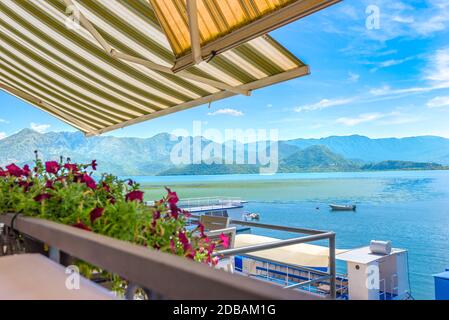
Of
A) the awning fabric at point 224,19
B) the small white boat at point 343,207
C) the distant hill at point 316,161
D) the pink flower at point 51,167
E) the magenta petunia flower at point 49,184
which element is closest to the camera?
the magenta petunia flower at point 49,184

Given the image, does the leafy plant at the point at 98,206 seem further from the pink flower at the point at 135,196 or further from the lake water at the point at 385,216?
the lake water at the point at 385,216

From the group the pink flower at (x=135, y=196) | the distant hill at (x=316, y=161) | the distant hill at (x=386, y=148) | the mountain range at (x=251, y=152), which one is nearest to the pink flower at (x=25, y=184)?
the pink flower at (x=135, y=196)

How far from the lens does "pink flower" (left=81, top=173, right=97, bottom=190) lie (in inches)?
58.4

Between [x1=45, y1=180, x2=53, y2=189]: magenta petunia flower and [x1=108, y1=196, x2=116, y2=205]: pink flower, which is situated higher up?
[x1=45, y1=180, x2=53, y2=189]: magenta petunia flower

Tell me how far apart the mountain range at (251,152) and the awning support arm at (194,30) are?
10.5 metres

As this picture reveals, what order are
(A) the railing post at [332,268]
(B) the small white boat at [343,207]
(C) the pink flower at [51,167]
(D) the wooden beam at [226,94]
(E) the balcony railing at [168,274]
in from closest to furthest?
1. (E) the balcony railing at [168,274]
2. (C) the pink flower at [51,167]
3. (A) the railing post at [332,268]
4. (D) the wooden beam at [226,94]
5. (B) the small white boat at [343,207]

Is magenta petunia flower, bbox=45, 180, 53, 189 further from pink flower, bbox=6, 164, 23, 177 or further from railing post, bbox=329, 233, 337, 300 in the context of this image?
railing post, bbox=329, 233, 337, 300

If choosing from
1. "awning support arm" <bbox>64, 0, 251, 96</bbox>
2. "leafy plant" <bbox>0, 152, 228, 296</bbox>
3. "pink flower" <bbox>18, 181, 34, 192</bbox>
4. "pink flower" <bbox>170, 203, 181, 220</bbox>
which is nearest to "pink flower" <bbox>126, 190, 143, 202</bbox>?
"leafy plant" <bbox>0, 152, 228, 296</bbox>

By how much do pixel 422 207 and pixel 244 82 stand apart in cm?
5549

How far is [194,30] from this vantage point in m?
2.37

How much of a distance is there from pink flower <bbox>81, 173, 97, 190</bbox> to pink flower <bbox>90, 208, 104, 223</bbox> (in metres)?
0.35

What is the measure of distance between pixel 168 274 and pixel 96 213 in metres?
0.62

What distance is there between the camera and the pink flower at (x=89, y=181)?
1483mm

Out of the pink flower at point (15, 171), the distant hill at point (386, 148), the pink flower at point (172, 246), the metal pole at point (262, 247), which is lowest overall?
the metal pole at point (262, 247)
